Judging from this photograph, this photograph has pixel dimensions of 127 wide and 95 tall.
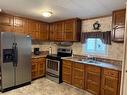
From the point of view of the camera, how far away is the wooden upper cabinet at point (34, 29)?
4.14 meters

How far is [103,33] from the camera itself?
345cm

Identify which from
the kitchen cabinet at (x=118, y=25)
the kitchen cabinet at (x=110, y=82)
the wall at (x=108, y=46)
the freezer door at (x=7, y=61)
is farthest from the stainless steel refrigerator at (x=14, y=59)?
the kitchen cabinet at (x=118, y=25)

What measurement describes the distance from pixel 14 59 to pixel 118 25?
2.97 metres

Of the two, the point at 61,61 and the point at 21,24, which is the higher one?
the point at 21,24

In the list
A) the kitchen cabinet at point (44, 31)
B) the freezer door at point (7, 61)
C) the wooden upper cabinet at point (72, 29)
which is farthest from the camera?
the kitchen cabinet at point (44, 31)

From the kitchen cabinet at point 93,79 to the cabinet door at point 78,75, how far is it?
153 millimetres

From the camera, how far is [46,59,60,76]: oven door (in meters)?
3.98

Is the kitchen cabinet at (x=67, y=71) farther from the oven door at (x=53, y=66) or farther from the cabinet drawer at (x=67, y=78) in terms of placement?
the oven door at (x=53, y=66)

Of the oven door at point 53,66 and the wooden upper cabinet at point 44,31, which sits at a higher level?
the wooden upper cabinet at point 44,31

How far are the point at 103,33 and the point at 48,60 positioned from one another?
7.21ft

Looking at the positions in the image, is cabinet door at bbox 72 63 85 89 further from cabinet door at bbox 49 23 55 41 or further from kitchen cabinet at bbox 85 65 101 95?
cabinet door at bbox 49 23 55 41

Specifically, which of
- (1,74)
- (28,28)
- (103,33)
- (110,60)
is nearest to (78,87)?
(110,60)

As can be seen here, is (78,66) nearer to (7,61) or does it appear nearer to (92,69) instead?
(92,69)

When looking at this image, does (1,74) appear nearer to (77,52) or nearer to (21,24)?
(21,24)
